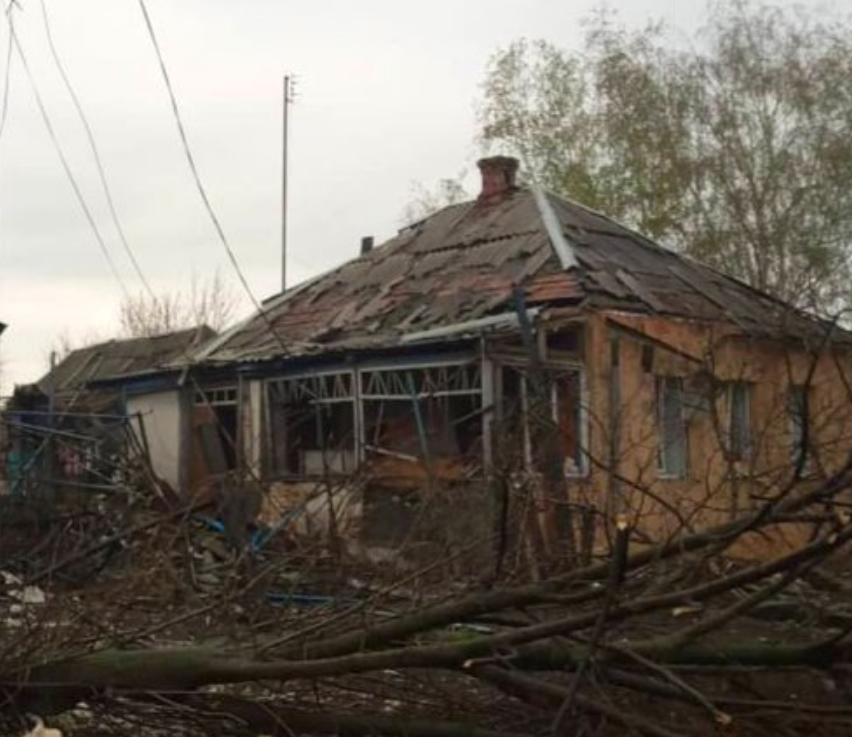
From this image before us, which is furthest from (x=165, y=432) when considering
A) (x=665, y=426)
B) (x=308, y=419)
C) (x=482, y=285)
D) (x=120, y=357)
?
(x=120, y=357)

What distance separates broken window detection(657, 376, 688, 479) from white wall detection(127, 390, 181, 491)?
6.40 meters

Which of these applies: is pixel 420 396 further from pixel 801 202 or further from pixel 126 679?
pixel 801 202

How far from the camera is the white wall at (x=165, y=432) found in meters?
16.2

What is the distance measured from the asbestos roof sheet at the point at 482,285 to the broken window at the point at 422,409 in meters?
0.51

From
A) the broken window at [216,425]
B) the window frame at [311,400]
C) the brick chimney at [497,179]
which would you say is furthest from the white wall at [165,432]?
the brick chimney at [497,179]

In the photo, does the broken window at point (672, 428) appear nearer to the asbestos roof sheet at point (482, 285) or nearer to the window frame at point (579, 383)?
the asbestos roof sheet at point (482, 285)

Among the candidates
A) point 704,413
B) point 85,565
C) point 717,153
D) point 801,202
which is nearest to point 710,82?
point 717,153

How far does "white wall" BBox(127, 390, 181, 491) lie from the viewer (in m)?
16.2

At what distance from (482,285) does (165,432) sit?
17.4 feet

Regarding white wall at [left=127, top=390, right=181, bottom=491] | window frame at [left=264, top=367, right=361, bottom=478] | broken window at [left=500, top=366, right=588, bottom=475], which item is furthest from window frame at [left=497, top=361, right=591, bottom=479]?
white wall at [left=127, top=390, right=181, bottom=491]

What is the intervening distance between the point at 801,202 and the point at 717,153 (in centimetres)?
199

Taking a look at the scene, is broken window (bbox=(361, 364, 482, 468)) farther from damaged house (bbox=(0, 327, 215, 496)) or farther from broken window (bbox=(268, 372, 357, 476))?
damaged house (bbox=(0, 327, 215, 496))

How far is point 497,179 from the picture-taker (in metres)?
16.5

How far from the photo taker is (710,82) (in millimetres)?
24969
